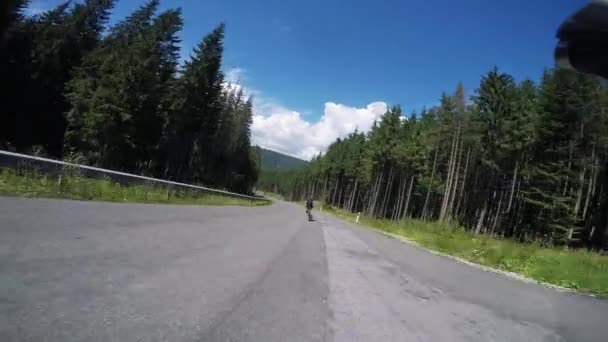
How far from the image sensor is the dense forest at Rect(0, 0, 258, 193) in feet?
117

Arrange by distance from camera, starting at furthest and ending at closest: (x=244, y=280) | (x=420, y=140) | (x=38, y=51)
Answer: (x=420, y=140) < (x=38, y=51) < (x=244, y=280)

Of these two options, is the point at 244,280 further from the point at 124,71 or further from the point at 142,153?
the point at 142,153

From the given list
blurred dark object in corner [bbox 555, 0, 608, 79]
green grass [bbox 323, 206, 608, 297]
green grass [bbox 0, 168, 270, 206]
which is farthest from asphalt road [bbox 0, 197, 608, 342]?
blurred dark object in corner [bbox 555, 0, 608, 79]

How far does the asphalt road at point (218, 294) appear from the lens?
3.84m

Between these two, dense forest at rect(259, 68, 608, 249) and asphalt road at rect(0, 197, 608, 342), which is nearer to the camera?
asphalt road at rect(0, 197, 608, 342)

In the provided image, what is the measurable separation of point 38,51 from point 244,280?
41687mm

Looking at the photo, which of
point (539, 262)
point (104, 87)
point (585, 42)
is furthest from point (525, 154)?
point (585, 42)

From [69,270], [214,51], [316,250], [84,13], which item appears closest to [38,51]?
[84,13]

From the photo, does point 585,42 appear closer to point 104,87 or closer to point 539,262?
point 539,262

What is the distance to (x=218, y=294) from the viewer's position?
17.5ft

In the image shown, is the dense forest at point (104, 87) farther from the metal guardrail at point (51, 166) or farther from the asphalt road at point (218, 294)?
the asphalt road at point (218, 294)

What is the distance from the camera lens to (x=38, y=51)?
37969 mm

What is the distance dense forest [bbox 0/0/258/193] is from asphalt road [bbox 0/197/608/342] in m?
26.2

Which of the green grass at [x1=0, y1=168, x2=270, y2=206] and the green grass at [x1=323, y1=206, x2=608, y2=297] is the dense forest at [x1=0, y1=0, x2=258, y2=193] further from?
the green grass at [x1=323, y1=206, x2=608, y2=297]
